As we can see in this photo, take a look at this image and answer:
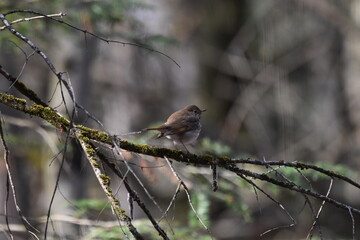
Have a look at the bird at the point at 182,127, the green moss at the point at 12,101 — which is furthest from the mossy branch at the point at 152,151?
the bird at the point at 182,127

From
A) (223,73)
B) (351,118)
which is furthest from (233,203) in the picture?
(223,73)

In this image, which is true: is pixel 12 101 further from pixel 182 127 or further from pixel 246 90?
pixel 246 90

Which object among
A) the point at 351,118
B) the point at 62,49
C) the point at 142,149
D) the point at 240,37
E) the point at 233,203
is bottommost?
the point at 142,149

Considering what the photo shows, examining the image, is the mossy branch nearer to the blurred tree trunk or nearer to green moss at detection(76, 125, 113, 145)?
green moss at detection(76, 125, 113, 145)

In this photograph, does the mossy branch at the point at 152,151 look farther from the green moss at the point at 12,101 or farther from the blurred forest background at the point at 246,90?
the blurred forest background at the point at 246,90

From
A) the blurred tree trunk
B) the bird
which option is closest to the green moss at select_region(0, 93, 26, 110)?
the bird

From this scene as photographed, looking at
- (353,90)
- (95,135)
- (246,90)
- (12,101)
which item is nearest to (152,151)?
(95,135)

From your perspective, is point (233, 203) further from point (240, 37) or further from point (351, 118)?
point (240, 37)

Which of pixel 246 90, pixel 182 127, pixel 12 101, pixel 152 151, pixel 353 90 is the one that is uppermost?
pixel 246 90

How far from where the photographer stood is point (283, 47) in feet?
42.6

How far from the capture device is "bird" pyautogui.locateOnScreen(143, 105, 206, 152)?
364 cm

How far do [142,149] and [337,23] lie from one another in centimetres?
827

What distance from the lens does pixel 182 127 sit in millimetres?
3744

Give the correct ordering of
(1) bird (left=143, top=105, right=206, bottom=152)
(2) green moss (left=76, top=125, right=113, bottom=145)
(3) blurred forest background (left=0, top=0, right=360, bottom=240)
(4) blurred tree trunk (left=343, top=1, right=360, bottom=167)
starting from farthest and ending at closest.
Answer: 1. (3) blurred forest background (left=0, top=0, right=360, bottom=240)
2. (4) blurred tree trunk (left=343, top=1, right=360, bottom=167)
3. (1) bird (left=143, top=105, right=206, bottom=152)
4. (2) green moss (left=76, top=125, right=113, bottom=145)
